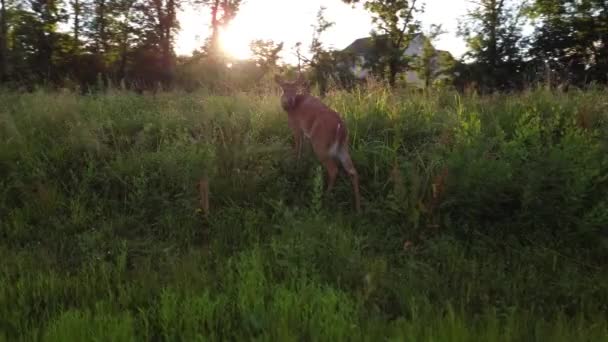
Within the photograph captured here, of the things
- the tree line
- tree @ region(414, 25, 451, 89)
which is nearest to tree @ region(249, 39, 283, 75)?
the tree line

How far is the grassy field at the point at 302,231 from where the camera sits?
2.96 m

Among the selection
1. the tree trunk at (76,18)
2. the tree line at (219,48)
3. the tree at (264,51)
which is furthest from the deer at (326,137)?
the tree trunk at (76,18)

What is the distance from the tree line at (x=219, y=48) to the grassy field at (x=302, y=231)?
42.1ft

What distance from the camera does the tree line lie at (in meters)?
22.5

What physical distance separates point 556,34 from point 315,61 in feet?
39.3

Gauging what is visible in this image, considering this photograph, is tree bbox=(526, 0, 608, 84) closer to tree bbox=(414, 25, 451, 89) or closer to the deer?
tree bbox=(414, 25, 451, 89)

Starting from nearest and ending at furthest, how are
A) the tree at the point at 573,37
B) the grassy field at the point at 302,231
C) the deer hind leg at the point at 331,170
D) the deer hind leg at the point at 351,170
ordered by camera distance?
the grassy field at the point at 302,231
the deer hind leg at the point at 351,170
the deer hind leg at the point at 331,170
the tree at the point at 573,37

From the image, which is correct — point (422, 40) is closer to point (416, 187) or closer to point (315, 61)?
point (315, 61)

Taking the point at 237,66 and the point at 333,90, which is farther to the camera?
the point at 237,66

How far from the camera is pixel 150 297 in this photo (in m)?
3.35

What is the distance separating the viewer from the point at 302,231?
13.7ft

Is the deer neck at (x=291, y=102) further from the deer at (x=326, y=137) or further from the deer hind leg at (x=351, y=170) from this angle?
the deer hind leg at (x=351, y=170)

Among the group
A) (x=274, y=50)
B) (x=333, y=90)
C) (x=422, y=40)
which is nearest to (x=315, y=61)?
(x=274, y=50)

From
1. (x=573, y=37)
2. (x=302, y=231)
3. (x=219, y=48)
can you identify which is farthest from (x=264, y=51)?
(x=302, y=231)
